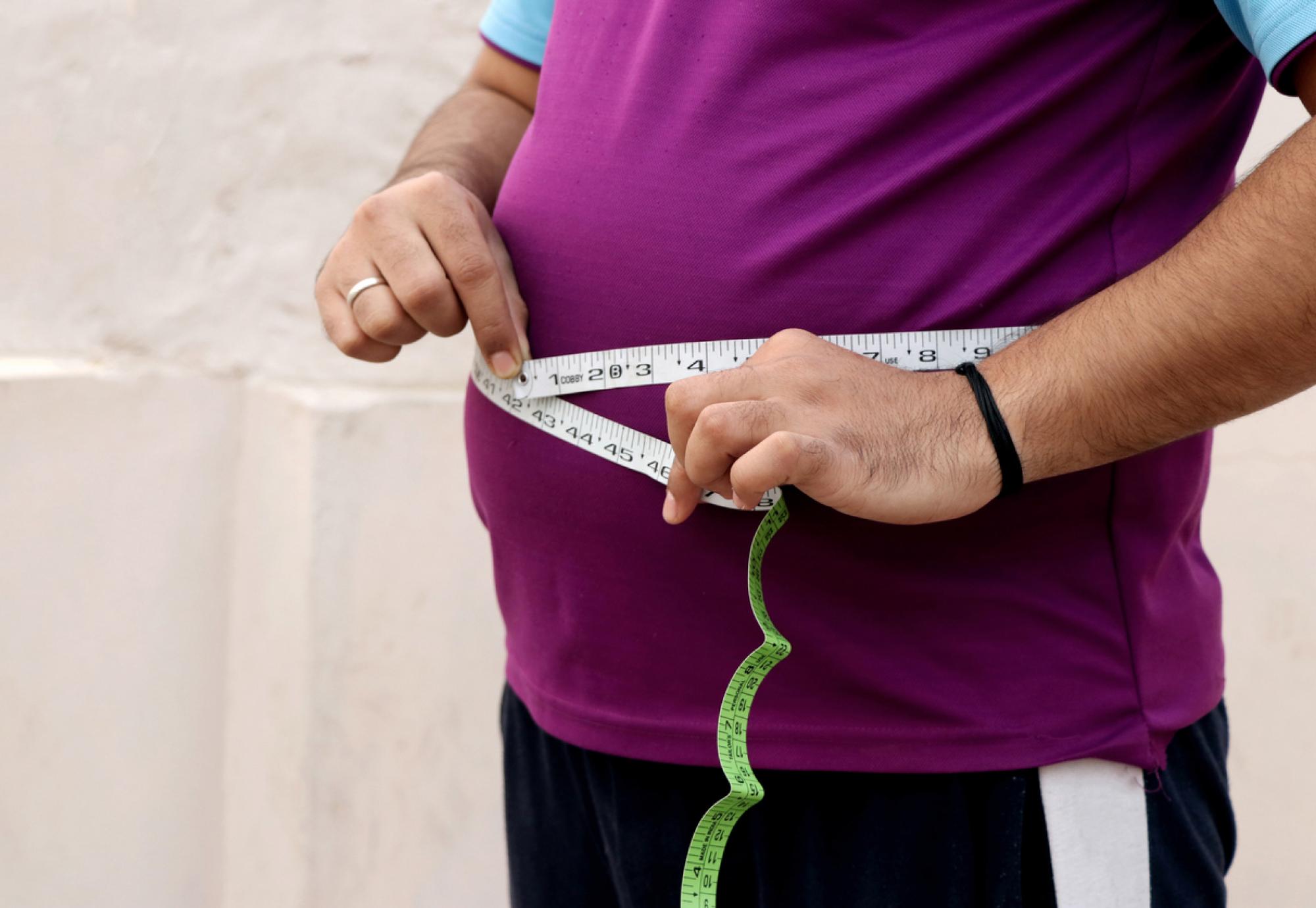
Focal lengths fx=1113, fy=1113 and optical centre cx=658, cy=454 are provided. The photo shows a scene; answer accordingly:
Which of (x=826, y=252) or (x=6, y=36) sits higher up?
(x=6, y=36)

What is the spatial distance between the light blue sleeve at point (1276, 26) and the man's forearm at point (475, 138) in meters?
0.78

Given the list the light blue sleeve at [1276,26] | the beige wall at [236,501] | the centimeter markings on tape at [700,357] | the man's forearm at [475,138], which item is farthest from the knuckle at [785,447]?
the beige wall at [236,501]

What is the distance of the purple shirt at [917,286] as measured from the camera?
2.98 feet

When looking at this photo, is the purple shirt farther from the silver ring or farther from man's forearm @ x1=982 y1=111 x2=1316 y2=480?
the silver ring

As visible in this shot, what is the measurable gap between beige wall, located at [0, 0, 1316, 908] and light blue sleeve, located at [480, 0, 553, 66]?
68 centimetres

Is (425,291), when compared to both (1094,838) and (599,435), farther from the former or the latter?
(1094,838)

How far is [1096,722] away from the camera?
927 mm

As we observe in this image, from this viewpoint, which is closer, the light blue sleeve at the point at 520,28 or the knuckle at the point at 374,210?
the knuckle at the point at 374,210

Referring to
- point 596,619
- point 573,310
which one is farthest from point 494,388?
point 596,619

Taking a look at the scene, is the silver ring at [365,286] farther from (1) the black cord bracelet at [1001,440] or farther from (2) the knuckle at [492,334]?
(1) the black cord bracelet at [1001,440]

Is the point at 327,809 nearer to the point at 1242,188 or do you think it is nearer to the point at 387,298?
the point at 387,298

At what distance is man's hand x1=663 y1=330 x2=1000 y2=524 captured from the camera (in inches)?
30.8

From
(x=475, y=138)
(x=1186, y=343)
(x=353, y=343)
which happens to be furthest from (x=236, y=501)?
(x=1186, y=343)

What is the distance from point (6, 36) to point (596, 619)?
4.94 feet
